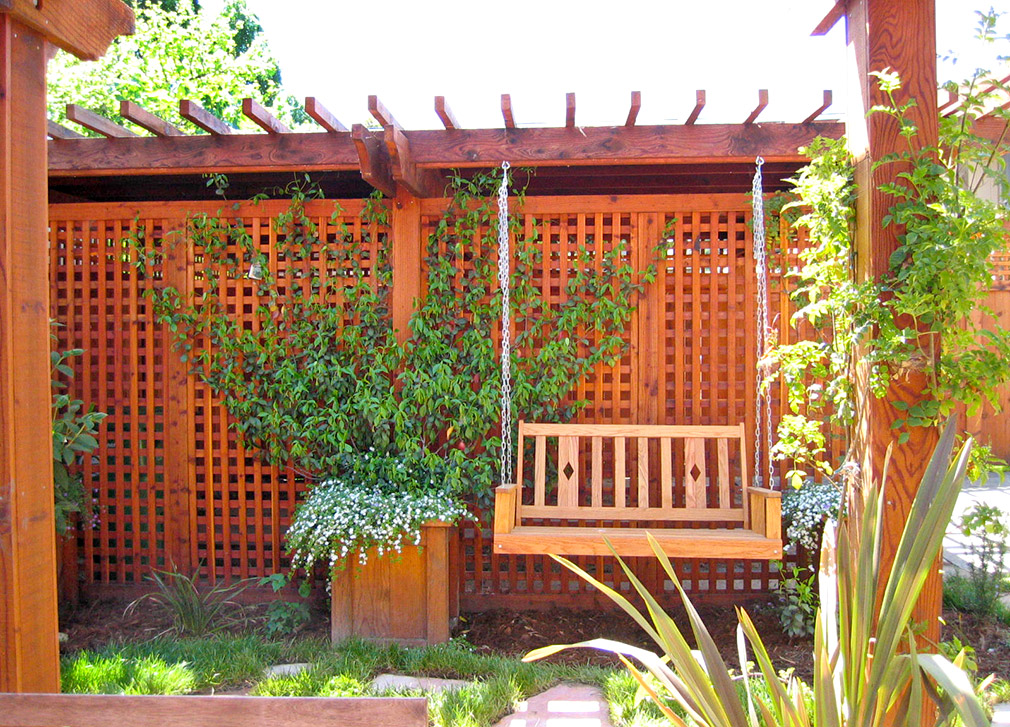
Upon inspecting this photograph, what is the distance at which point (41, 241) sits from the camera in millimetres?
1897

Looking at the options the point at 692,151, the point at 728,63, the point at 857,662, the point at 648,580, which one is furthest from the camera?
the point at 728,63

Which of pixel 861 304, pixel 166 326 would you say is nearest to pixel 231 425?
pixel 166 326

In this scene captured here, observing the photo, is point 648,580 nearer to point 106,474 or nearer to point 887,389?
point 887,389

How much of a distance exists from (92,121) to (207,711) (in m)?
3.38

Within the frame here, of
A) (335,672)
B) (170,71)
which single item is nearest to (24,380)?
(335,672)

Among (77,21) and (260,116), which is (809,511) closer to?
(260,116)

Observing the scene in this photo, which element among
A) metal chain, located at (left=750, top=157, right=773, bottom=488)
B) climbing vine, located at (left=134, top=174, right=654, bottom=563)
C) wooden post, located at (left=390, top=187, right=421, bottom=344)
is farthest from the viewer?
wooden post, located at (left=390, top=187, right=421, bottom=344)

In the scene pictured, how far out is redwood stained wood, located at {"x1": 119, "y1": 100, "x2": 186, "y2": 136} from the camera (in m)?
3.49

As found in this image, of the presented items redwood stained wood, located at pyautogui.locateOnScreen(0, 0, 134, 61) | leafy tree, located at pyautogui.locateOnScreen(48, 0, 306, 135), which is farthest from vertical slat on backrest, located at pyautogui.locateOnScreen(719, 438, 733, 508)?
leafy tree, located at pyautogui.locateOnScreen(48, 0, 306, 135)

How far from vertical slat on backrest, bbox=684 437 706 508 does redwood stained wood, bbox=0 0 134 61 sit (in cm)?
290

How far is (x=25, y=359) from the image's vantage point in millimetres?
1843

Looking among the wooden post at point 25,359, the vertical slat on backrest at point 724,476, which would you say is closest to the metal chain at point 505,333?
the vertical slat on backrest at point 724,476

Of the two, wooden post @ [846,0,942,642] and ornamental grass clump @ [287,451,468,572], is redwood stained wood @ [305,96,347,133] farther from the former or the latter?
wooden post @ [846,0,942,642]

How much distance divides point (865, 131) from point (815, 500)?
2.03m
